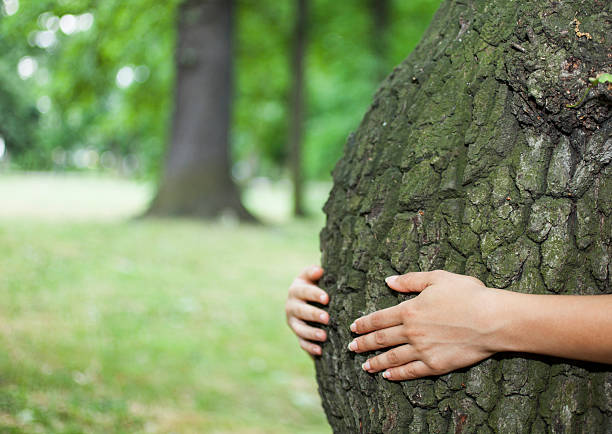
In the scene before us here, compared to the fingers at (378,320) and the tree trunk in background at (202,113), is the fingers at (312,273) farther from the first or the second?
the tree trunk in background at (202,113)

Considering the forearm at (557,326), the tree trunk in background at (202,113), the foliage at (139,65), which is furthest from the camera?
the tree trunk in background at (202,113)

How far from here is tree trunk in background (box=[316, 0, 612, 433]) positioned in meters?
1.44

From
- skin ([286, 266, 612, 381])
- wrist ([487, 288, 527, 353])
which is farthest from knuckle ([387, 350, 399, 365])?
wrist ([487, 288, 527, 353])

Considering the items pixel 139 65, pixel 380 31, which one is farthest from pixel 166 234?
pixel 380 31

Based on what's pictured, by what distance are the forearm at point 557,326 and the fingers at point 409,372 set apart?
184 mm

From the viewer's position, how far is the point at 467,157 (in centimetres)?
154

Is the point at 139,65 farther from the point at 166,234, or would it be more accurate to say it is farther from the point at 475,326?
the point at 475,326

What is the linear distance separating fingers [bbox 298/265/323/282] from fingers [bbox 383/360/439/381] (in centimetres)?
45

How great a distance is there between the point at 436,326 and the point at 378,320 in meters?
0.18

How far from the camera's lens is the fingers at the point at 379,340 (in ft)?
4.74

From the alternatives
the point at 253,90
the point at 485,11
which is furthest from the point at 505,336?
the point at 253,90

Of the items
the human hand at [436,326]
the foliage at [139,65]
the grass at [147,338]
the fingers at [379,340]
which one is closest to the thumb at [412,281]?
the human hand at [436,326]

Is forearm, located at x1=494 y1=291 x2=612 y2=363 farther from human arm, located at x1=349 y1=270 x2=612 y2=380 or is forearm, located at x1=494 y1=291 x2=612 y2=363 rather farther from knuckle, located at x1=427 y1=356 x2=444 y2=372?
knuckle, located at x1=427 y1=356 x2=444 y2=372

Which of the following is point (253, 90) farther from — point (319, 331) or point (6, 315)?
point (319, 331)
